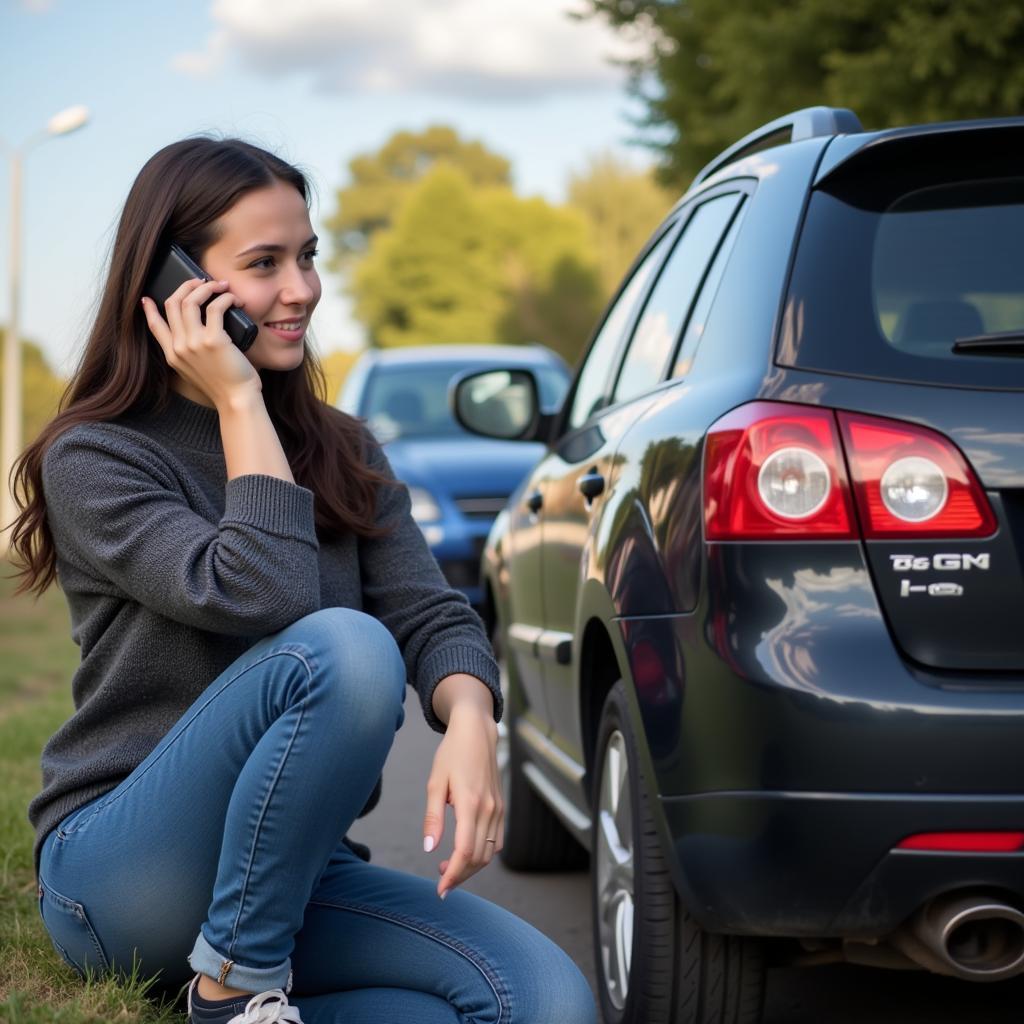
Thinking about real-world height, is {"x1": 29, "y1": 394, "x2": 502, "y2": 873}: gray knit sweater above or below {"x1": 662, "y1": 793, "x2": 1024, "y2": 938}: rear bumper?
above

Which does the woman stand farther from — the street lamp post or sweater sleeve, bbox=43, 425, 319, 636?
the street lamp post

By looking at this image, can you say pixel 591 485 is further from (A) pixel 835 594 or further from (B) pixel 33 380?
(B) pixel 33 380

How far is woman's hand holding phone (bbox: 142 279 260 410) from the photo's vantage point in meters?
2.74

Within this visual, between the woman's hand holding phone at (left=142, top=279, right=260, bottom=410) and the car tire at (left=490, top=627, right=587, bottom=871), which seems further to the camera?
the car tire at (left=490, top=627, right=587, bottom=871)

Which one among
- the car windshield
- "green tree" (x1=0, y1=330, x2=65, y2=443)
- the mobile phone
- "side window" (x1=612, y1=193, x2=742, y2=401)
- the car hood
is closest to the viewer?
the mobile phone

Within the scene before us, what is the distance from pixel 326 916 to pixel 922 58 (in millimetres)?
10826

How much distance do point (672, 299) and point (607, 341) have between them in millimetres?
882

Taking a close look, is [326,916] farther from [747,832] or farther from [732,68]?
[732,68]

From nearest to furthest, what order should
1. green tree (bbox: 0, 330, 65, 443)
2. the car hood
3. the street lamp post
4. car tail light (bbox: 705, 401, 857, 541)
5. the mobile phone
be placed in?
1. car tail light (bbox: 705, 401, 857, 541)
2. the mobile phone
3. the car hood
4. the street lamp post
5. green tree (bbox: 0, 330, 65, 443)

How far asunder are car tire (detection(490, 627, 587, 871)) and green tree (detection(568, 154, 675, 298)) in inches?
2735

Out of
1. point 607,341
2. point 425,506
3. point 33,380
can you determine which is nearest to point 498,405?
point 607,341

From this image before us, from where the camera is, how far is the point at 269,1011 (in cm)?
247

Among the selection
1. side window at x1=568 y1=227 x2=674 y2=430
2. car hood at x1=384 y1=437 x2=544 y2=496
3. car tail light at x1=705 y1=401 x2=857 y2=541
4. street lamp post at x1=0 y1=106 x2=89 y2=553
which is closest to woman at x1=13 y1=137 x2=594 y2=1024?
car tail light at x1=705 y1=401 x2=857 y2=541

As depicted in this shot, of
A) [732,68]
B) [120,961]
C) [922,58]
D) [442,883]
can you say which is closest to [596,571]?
[442,883]
